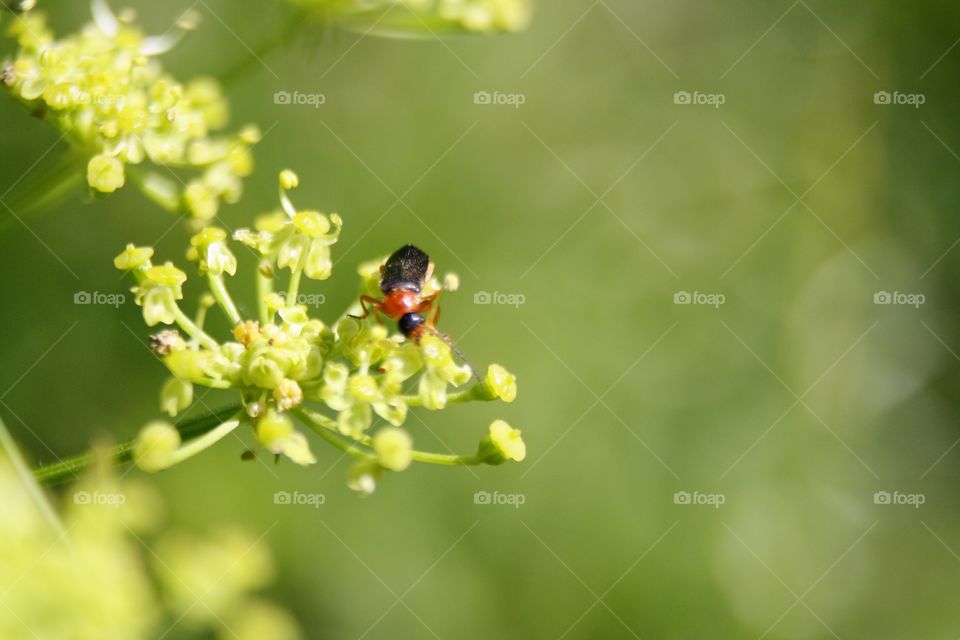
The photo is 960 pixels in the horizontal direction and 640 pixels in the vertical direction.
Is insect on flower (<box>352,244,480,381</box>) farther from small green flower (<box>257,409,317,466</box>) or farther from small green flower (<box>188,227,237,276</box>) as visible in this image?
small green flower (<box>257,409,317,466</box>)

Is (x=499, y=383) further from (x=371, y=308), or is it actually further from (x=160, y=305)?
(x=160, y=305)

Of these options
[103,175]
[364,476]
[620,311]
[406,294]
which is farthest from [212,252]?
[620,311]

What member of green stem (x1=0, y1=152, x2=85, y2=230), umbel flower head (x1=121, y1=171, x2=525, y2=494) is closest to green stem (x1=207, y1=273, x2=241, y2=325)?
umbel flower head (x1=121, y1=171, x2=525, y2=494)

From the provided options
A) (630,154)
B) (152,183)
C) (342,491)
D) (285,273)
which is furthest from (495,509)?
(152,183)

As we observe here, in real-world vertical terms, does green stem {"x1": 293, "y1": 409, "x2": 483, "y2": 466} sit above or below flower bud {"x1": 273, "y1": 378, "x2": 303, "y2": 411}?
below

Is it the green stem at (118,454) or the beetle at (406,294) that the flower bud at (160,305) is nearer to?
the green stem at (118,454)

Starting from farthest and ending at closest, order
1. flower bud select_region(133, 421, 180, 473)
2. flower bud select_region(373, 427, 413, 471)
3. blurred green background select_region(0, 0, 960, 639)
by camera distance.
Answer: blurred green background select_region(0, 0, 960, 639)
flower bud select_region(373, 427, 413, 471)
flower bud select_region(133, 421, 180, 473)

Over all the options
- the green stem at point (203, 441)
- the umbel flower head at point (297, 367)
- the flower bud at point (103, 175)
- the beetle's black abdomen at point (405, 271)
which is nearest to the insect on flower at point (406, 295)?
the beetle's black abdomen at point (405, 271)
